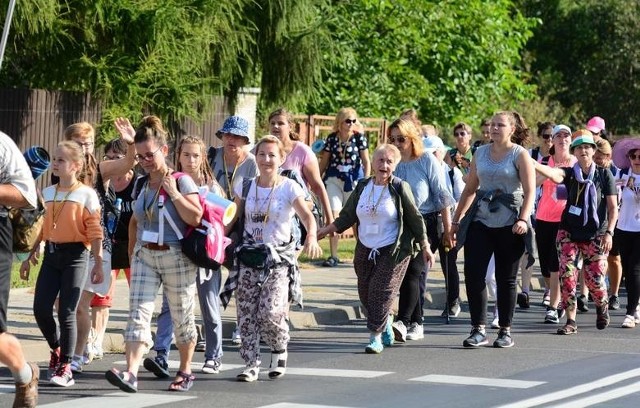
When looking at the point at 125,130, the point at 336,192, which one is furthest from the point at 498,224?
the point at 336,192

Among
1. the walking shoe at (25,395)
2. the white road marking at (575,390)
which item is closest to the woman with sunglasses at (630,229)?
the white road marking at (575,390)

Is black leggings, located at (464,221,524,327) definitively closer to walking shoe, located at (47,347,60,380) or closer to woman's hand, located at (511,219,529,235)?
woman's hand, located at (511,219,529,235)

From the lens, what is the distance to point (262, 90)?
24.1 metres

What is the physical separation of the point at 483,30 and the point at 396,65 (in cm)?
236

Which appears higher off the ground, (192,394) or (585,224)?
(585,224)

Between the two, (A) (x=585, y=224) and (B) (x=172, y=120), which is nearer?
(A) (x=585, y=224)

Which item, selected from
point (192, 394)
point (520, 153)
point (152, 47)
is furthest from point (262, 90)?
point (192, 394)

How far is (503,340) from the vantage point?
1147cm

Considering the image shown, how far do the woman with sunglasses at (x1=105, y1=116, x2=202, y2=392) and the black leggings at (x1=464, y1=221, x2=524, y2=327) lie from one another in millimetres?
2952

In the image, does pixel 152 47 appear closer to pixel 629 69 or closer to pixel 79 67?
pixel 79 67

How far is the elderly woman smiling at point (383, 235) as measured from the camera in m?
11.1

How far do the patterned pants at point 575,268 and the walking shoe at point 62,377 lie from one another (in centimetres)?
500

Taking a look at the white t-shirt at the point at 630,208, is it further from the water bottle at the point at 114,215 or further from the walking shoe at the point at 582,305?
the water bottle at the point at 114,215

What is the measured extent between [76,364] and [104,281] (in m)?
0.64
